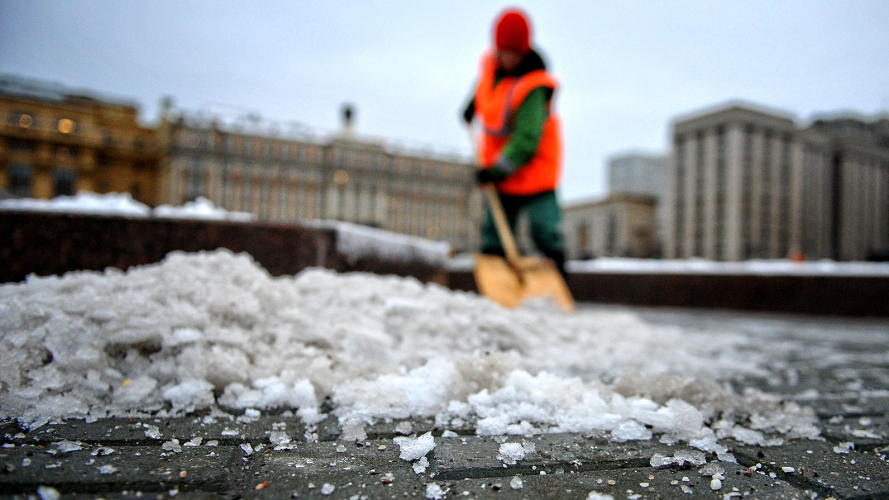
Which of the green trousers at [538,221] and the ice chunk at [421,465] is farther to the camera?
the green trousers at [538,221]

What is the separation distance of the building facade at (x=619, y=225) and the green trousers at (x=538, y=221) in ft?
179

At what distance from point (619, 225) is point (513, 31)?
5894 cm

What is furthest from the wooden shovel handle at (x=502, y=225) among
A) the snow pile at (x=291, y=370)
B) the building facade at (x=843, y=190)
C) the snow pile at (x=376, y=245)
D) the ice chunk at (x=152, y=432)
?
the building facade at (x=843, y=190)

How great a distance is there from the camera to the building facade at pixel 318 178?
42156mm

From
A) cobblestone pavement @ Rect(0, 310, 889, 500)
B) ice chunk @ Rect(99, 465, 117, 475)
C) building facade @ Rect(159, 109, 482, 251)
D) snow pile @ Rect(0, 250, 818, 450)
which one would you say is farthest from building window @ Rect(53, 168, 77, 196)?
ice chunk @ Rect(99, 465, 117, 475)

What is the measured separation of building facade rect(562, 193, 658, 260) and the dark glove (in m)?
54.9

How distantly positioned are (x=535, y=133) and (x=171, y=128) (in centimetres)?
4550

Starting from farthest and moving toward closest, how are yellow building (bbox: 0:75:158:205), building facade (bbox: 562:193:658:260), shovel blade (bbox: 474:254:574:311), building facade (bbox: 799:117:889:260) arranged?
building facade (bbox: 562:193:658:260) → building facade (bbox: 799:117:889:260) → yellow building (bbox: 0:75:158:205) → shovel blade (bbox: 474:254:574:311)

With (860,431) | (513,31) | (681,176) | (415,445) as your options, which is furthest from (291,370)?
(681,176)

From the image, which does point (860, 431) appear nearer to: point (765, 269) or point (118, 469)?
point (118, 469)

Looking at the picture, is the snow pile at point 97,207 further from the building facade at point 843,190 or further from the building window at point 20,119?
the building facade at point 843,190

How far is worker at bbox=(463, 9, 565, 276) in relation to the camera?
2713mm

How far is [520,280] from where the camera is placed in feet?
9.16

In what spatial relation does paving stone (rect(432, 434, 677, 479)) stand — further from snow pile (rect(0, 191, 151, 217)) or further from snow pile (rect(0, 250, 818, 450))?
snow pile (rect(0, 191, 151, 217))
